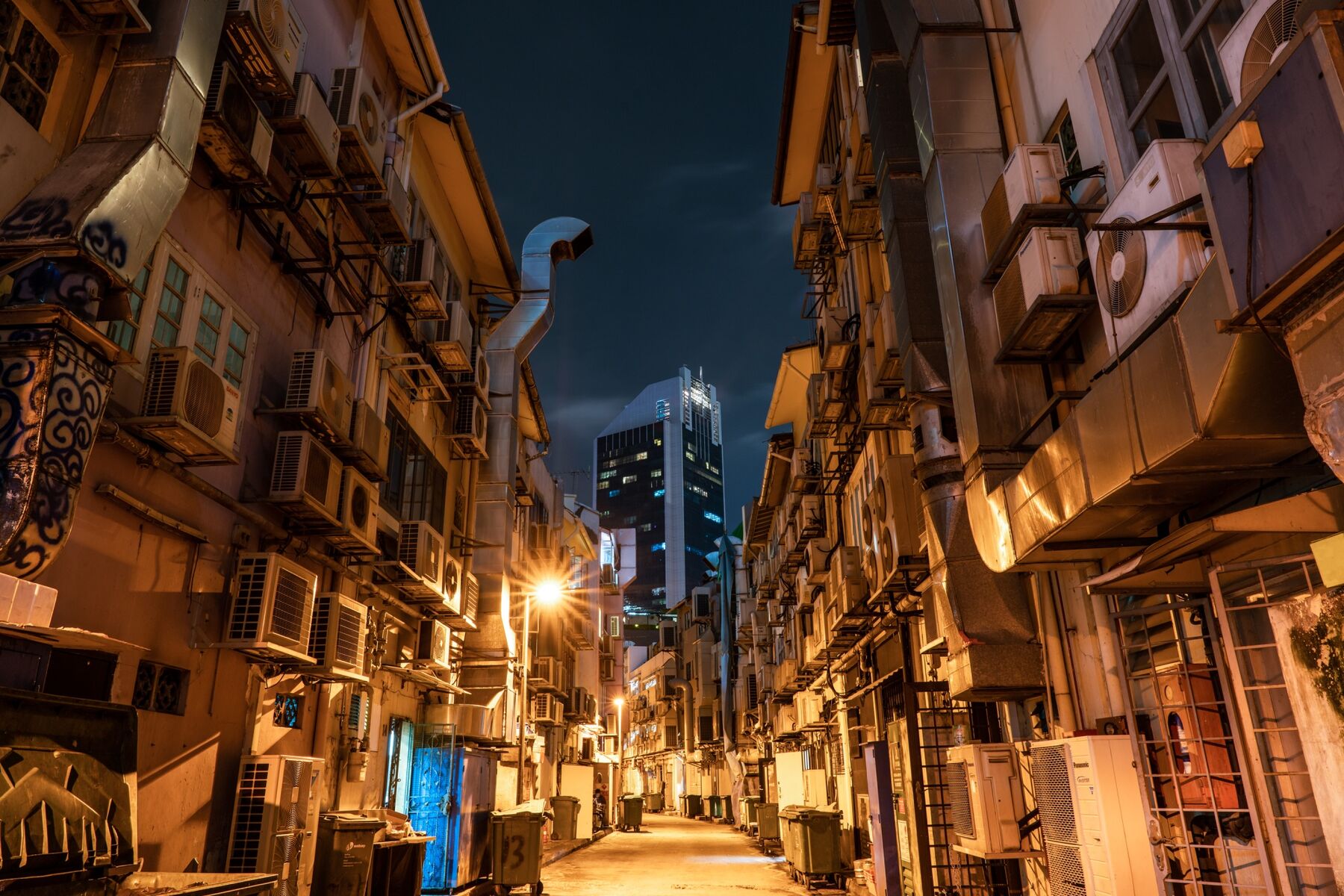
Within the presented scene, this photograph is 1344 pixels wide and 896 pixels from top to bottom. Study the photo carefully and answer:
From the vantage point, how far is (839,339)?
47.6 ft

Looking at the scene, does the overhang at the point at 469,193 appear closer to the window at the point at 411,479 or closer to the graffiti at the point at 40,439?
the window at the point at 411,479

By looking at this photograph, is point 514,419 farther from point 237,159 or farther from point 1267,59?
point 1267,59

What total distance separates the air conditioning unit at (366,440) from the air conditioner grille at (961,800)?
732cm

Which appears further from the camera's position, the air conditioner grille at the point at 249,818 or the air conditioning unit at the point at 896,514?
the air conditioning unit at the point at 896,514

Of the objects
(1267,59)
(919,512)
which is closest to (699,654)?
(919,512)

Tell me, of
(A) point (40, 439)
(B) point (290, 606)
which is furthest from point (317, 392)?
(A) point (40, 439)

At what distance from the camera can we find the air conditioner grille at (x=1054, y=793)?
6.15m

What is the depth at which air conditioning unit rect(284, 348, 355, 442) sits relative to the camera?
8703 millimetres

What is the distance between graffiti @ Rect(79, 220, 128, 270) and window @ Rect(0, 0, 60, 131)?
3.76ft

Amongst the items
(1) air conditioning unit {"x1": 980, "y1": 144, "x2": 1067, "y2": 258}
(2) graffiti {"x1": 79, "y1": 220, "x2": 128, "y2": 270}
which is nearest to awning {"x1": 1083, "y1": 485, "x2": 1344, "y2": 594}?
(1) air conditioning unit {"x1": 980, "y1": 144, "x2": 1067, "y2": 258}

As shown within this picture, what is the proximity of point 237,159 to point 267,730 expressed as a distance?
18.6ft

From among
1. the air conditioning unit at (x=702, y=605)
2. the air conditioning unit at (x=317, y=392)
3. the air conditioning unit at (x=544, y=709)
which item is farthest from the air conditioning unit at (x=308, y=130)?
the air conditioning unit at (x=702, y=605)

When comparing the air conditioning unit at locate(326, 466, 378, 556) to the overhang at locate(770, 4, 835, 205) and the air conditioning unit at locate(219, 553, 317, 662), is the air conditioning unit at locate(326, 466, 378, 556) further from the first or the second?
the overhang at locate(770, 4, 835, 205)

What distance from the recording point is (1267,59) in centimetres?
447
